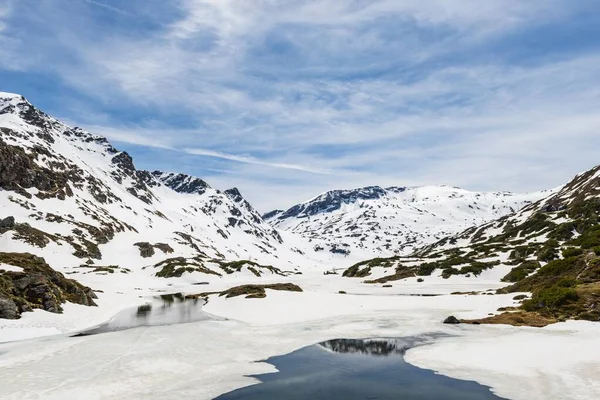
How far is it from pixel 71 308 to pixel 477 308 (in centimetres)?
4146

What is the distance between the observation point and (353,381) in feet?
61.1

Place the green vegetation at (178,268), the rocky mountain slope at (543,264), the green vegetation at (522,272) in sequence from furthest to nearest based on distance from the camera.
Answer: the green vegetation at (178,268)
the green vegetation at (522,272)
the rocky mountain slope at (543,264)

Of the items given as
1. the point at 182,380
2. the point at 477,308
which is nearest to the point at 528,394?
the point at 182,380

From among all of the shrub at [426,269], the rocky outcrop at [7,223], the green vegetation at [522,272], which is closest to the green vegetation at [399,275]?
the shrub at [426,269]

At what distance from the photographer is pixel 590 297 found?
3212cm

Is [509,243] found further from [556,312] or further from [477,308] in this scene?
[556,312]

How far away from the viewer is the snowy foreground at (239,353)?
17.6m

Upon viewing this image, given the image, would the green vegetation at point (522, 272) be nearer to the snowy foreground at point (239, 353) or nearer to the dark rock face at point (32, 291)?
the snowy foreground at point (239, 353)

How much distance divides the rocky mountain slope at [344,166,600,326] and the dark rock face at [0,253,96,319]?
3811 cm

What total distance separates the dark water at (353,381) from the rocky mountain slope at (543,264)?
1514cm

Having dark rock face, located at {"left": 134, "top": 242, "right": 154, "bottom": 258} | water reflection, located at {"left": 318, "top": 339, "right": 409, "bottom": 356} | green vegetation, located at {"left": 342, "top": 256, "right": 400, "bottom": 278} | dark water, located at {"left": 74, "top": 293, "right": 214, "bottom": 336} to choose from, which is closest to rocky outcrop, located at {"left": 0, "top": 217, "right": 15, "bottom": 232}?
dark rock face, located at {"left": 134, "top": 242, "right": 154, "bottom": 258}

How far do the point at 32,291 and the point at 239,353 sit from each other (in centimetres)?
2447

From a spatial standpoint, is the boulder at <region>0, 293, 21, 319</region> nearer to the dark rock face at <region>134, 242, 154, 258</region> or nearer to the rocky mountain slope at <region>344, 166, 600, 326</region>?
the rocky mountain slope at <region>344, 166, 600, 326</region>

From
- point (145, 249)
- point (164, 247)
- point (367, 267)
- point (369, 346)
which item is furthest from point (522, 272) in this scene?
point (164, 247)
